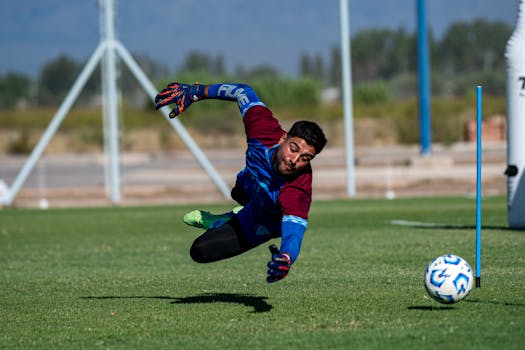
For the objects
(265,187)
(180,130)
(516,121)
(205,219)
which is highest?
(516,121)

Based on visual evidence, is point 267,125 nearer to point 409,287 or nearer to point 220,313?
point 220,313

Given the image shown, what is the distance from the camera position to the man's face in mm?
9477

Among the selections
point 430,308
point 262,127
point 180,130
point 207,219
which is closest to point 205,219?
point 207,219

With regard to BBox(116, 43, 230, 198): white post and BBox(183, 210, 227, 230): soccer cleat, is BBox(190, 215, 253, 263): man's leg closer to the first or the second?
BBox(183, 210, 227, 230): soccer cleat

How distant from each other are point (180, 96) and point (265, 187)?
5.07 feet

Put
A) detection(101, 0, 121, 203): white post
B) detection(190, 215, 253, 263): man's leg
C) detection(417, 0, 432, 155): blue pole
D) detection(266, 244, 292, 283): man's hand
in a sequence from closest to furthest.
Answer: detection(266, 244, 292, 283): man's hand < detection(190, 215, 253, 263): man's leg < detection(101, 0, 121, 203): white post < detection(417, 0, 432, 155): blue pole

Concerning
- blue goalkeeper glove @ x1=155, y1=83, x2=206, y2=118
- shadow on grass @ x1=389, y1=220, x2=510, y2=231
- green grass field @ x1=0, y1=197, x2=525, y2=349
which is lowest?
shadow on grass @ x1=389, y1=220, x2=510, y2=231

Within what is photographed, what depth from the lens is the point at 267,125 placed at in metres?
10.2

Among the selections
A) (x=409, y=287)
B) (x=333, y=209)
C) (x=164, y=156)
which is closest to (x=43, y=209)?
(x=333, y=209)

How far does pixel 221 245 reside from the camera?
34.9 ft

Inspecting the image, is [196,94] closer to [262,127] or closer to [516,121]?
[262,127]

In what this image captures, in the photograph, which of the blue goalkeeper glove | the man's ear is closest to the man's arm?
the blue goalkeeper glove

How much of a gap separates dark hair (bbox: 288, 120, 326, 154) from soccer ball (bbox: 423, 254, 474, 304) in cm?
180

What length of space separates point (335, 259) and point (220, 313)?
5502 mm
